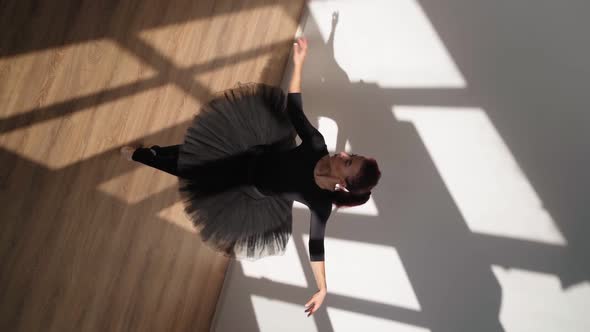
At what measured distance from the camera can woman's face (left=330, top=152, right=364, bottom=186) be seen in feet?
4.26

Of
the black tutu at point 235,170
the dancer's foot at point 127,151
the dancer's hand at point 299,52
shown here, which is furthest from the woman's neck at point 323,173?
the dancer's foot at point 127,151

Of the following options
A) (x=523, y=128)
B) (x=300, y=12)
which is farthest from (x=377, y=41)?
(x=523, y=128)

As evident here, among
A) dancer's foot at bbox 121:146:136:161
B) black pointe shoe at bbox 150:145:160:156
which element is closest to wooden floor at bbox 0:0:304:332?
dancer's foot at bbox 121:146:136:161

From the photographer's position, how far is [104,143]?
6.18ft

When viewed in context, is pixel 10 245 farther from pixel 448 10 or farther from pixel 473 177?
pixel 448 10

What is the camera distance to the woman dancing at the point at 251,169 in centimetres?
159

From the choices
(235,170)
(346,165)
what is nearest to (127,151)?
(235,170)

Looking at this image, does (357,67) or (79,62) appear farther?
(357,67)

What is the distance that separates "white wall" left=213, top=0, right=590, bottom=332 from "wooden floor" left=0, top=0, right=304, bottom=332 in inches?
21.6

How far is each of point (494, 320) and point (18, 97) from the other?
2.17 meters

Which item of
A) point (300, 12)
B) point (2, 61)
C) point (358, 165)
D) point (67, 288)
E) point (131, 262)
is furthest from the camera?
point (300, 12)

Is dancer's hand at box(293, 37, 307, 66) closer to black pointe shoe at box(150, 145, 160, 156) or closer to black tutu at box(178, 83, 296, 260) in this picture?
black tutu at box(178, 83, 296, 260)

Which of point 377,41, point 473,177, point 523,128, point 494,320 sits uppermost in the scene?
point 377,41

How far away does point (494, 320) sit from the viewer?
1.66 metres
